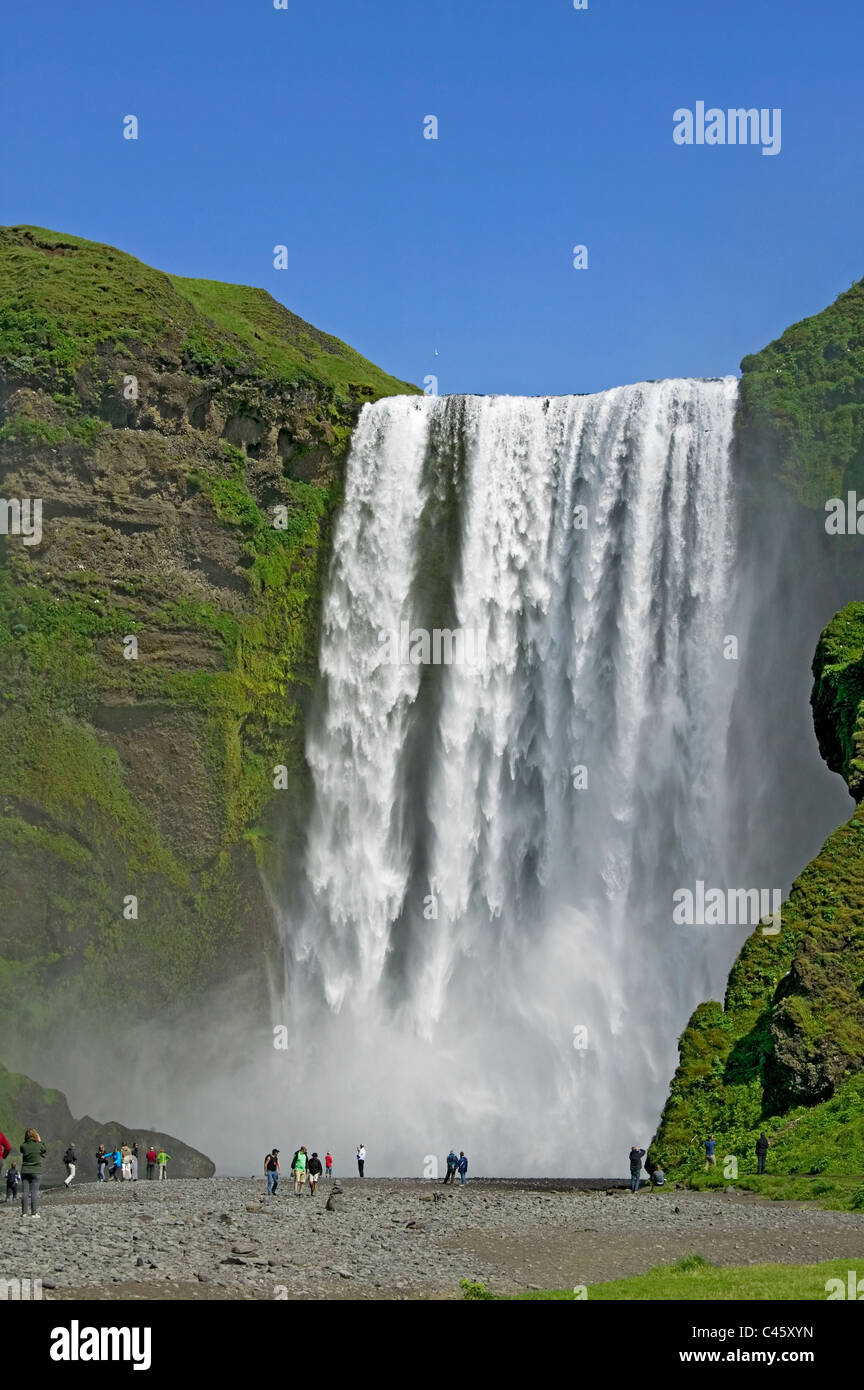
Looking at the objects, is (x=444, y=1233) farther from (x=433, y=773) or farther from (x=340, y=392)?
(x=340, y=392)

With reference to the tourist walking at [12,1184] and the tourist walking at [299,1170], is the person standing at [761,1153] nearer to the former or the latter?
the tourist walking at [299,1170]

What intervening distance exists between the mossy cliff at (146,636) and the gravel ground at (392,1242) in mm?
23188

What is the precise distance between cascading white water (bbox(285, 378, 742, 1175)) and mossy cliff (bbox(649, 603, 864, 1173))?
423 inches

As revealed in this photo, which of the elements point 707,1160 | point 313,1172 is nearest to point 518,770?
point 313,1172

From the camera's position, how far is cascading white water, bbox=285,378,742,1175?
5047cm

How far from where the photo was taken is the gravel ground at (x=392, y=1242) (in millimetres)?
18531

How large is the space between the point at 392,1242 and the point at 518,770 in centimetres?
3257

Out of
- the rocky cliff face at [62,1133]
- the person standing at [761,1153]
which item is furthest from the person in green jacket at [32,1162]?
the rocky cliff face at [62,1133]

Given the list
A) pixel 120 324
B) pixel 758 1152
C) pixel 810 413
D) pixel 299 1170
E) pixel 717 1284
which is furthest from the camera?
pixel 120 324

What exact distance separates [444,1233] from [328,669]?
36.1 m

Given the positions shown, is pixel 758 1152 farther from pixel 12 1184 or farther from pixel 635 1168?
pixel 12 1184

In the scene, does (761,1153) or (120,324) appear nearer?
(761,1153)

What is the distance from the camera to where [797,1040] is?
33.0 meters
